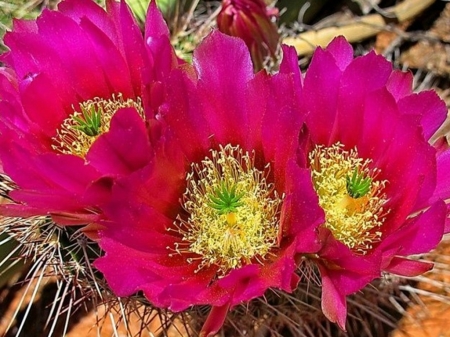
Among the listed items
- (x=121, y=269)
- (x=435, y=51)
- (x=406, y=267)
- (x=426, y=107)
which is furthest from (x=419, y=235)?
(x=435, y=51)

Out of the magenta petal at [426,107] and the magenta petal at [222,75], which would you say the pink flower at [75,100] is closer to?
the magenta petal at [222,75]

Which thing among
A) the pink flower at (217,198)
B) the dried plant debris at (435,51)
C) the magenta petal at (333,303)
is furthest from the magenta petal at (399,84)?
the dried plant debris at (435,51)

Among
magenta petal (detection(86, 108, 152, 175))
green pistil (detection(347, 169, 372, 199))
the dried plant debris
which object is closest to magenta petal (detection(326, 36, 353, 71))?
green pistil (detection(347, 169, 372, 199))

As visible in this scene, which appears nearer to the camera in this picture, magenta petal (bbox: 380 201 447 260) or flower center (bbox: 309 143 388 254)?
magenta petal (bbox: 380 201 447 260)

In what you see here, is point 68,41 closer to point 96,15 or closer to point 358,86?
point 96,15

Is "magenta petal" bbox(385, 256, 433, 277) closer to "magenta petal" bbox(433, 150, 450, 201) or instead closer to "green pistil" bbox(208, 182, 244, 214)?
"magenta petal" bbox(433, 150, 450, 201)
